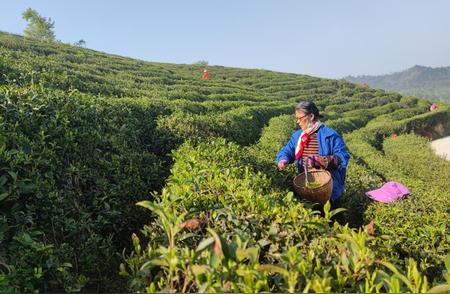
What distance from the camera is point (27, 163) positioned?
3041mm

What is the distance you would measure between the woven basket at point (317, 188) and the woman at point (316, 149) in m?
0.20

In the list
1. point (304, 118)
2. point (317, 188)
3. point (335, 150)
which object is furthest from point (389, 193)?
point (317, 188)

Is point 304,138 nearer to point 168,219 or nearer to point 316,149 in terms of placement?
point 316,149

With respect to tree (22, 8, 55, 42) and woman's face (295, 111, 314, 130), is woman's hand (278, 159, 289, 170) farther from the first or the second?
tree (22, 8, 55, 42)

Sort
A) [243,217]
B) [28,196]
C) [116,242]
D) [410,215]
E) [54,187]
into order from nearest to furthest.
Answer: [243,217], [28,196], [54,187], [116,242], [410,215]

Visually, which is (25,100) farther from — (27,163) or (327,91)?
(327,91)

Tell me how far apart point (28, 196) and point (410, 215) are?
12.8ft

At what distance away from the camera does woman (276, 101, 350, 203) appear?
4.34 meters

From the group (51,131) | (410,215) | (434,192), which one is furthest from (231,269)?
(434,192)

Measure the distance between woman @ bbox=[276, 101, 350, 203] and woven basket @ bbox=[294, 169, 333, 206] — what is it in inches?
8.1

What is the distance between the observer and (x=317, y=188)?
373 cm

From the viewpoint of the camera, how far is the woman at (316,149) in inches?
171

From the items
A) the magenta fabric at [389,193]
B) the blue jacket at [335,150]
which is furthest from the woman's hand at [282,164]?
the magenta fabric at [389,193]

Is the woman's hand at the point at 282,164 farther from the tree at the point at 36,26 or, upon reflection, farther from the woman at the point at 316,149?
the tree at the point at 36,26
